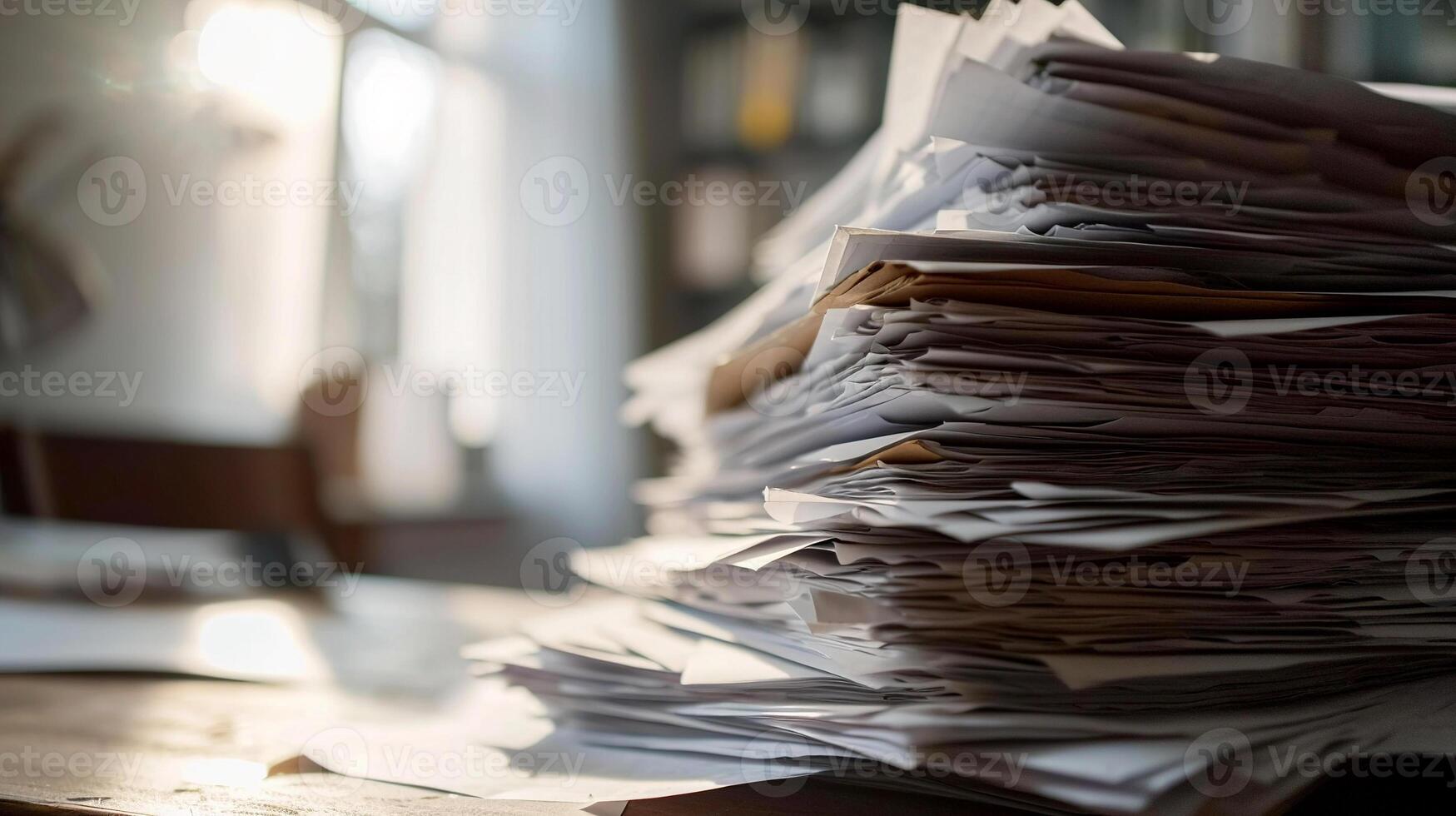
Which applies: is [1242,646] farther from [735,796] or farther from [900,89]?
[900,89]

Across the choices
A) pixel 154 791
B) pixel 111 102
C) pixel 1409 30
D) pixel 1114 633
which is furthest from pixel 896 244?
pixel 111 102

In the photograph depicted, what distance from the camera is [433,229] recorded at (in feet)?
10.9

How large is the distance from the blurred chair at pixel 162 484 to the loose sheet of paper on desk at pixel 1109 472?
3.20ft

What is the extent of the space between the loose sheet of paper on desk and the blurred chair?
974 millimetres

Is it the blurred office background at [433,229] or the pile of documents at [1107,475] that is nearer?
the pile of documents at [1107,475]

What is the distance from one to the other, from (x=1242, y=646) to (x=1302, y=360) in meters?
0.12

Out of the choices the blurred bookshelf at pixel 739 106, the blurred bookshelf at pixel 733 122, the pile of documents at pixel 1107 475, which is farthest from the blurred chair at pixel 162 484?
the blurred bookshelf at pixel 739 106

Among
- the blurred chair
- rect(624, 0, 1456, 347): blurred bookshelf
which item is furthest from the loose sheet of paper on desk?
rect(624, 0, 1456, 347): blurred bookshelf

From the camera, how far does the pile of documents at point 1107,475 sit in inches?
12.8

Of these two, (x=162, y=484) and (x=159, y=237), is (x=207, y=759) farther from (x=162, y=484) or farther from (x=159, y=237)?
(x=159, y=237)

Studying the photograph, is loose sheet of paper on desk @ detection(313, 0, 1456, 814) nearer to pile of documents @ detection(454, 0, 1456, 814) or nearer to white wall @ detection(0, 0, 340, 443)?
pile of documents @ detection(454, 0, 1456, 814)

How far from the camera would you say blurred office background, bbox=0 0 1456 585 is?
134cm

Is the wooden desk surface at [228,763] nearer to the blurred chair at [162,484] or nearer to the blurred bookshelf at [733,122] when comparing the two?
the blurred chair at [162,484]

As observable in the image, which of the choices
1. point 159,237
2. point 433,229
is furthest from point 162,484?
point 433,229
